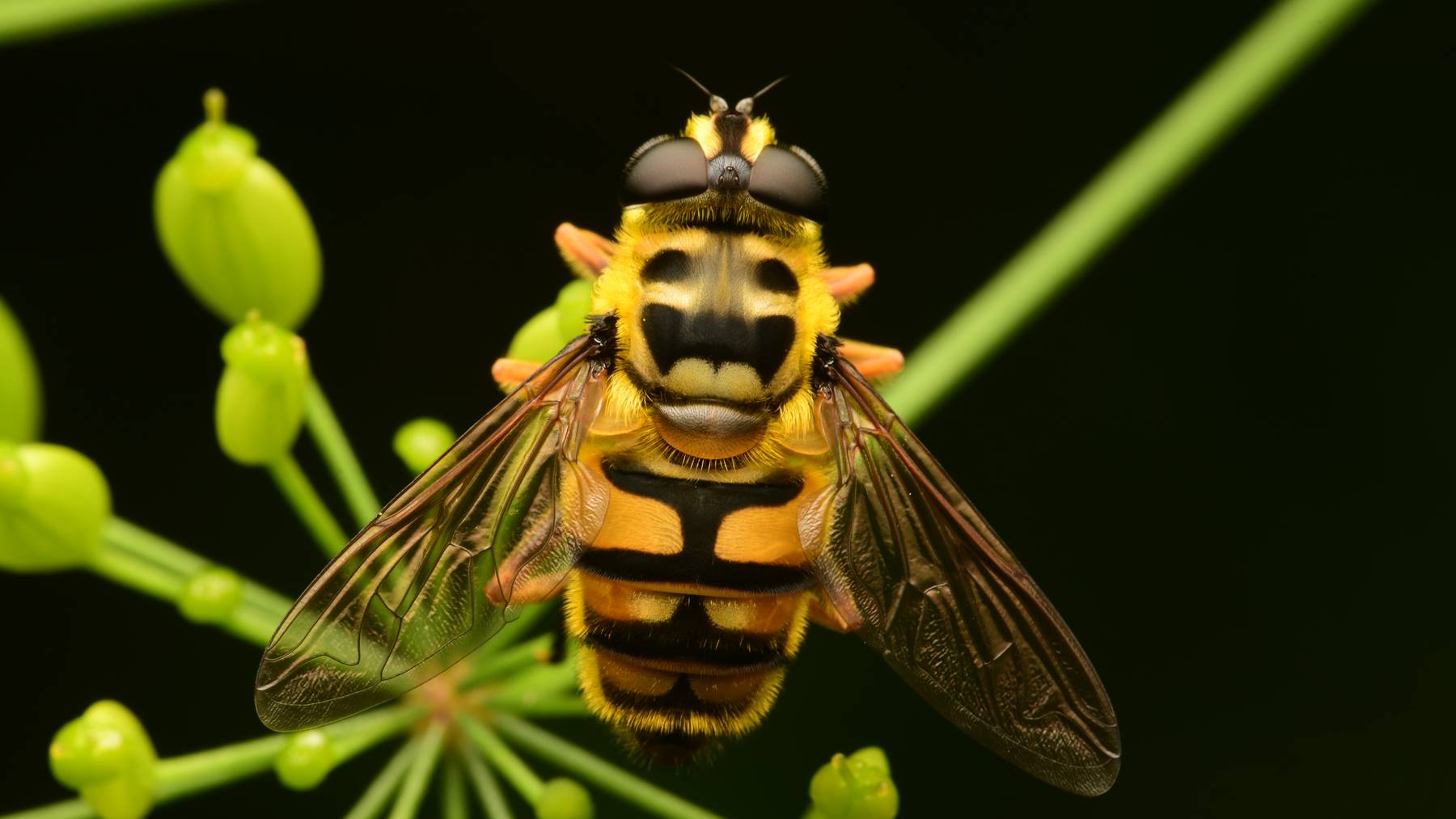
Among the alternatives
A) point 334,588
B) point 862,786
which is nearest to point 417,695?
Answer: point 334,588

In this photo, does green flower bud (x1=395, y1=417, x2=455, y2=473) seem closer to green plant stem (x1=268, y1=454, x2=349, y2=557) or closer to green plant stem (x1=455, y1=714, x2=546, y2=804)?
green plant stem (x1=268, y1=454, x2=349, y2=557)

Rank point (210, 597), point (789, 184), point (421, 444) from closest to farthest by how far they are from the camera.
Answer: point (210, 597) → point (789, 184) → point (421, 444)

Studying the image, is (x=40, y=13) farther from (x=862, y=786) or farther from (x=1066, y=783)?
(x=1066, y=783)

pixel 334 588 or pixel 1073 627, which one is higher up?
pixel 1073 627

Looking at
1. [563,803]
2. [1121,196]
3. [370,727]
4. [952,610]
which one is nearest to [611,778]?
[563,803]

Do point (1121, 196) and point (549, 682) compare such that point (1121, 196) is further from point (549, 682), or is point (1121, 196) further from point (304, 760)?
point (304, 760)

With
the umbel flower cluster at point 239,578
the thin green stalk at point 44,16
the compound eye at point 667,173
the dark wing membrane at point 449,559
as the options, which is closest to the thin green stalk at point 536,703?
the umbel flower cluster at point 239,578
